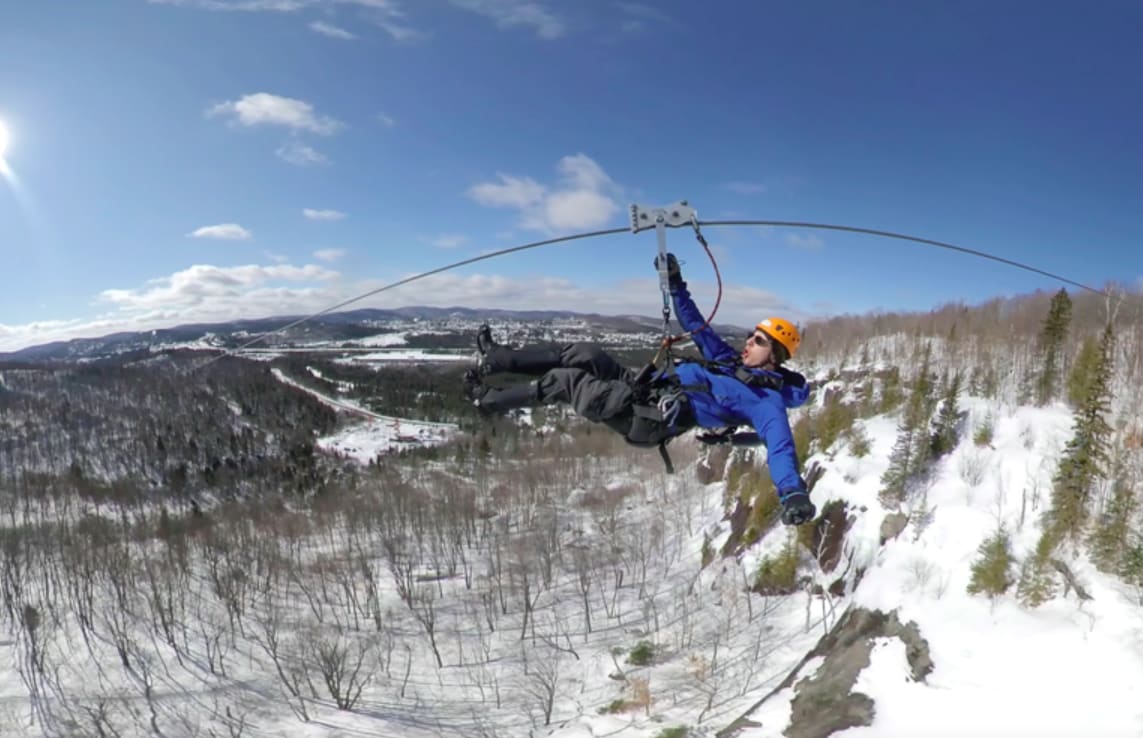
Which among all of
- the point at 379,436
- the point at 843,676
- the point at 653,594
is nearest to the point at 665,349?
the point at 843,676

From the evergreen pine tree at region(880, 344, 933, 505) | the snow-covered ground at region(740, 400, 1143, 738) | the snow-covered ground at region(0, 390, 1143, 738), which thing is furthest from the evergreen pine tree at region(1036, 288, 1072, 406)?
the evergreen pine tree at region(880, 344, 933, 505)

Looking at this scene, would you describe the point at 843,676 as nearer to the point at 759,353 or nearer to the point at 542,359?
the point at 759,353

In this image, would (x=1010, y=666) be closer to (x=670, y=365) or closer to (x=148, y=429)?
(x=670, y=365)

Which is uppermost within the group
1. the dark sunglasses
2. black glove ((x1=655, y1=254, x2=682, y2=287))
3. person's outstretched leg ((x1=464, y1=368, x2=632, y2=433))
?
black glove ((x1=655, y1=254, x2=682, y2=287))

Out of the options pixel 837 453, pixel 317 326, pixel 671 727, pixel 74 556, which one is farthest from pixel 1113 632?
pixel 317 326

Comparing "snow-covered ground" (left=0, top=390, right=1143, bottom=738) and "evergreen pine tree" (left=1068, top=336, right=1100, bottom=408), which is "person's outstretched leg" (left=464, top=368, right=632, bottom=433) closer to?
"snow-covered ground" (left=0, top=390, right=1143, bottom=738)

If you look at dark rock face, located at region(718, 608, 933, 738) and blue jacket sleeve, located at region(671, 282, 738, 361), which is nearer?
blue jacket sleeve, located at region(671, 282, 738, 361)
